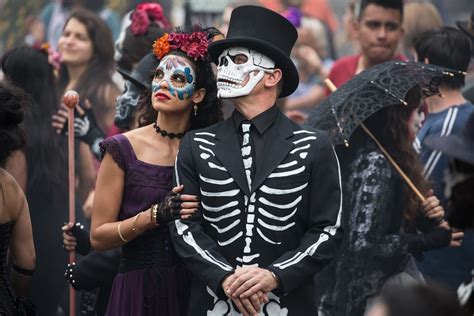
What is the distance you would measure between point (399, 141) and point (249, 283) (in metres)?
2.48

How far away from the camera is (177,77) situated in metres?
7.56

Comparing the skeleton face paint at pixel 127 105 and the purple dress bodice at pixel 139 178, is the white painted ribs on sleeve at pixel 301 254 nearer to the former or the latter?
the purple dress bodice at pixel 139 178

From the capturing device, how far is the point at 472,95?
9625 mm

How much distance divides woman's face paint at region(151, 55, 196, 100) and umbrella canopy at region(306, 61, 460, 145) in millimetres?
1137

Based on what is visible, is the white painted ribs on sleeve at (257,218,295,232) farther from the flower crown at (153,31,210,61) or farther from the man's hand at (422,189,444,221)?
the man's hand at (422,189,444,221)

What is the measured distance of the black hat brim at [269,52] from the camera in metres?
7.21

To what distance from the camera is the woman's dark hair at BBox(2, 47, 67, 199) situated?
9828 millimetres

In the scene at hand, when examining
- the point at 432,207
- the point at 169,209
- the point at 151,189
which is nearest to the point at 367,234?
the point at 432,207

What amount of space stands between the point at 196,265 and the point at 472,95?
345 centimetres

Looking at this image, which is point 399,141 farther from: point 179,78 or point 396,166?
point 179,78

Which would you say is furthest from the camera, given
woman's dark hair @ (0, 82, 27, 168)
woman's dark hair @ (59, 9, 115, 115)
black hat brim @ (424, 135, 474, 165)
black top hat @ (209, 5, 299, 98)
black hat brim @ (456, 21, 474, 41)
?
woman's dark hair @ (59, 9, 115, 115)

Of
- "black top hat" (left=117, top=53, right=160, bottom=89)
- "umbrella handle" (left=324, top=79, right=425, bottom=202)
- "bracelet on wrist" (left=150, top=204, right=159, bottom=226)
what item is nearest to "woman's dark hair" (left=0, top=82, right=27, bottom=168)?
"bracelet on wrist" (left=150, top=204, right=159, bottom=226)

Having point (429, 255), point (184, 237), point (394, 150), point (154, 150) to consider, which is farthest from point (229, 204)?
point (429, 255)

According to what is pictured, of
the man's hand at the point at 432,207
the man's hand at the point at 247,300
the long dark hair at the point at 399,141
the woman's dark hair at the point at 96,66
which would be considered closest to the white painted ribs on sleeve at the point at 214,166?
the man's hand at the point at 247,300
